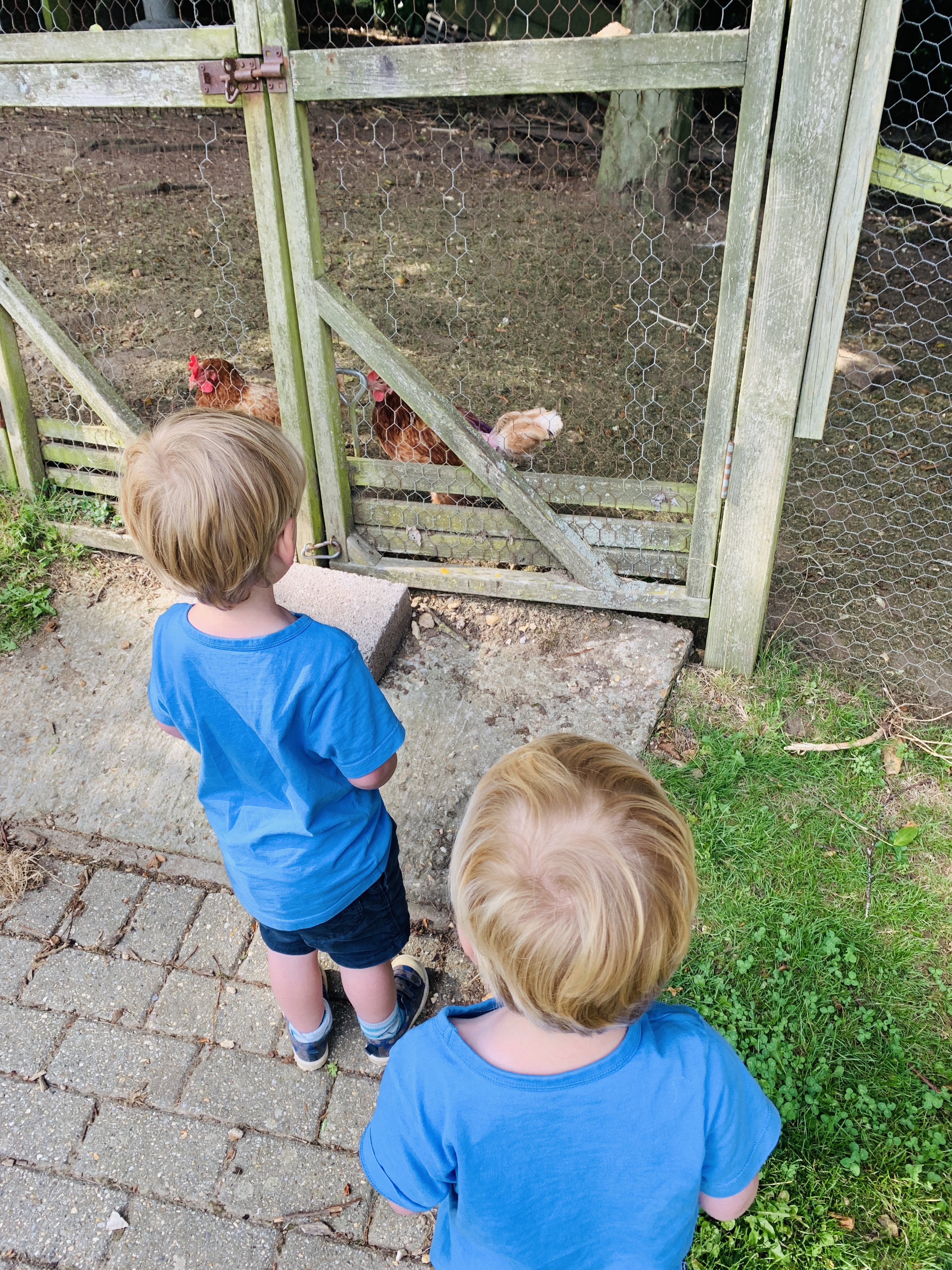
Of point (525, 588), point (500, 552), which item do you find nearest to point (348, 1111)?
point (525, 588)

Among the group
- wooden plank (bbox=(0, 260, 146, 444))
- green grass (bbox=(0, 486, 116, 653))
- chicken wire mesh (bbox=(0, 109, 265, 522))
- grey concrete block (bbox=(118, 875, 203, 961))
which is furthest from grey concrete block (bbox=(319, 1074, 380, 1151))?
chicken wire mesh (bbox=(0, 109, 265, 522))

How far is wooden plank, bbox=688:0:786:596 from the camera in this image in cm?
216

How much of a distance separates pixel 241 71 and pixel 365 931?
7.56ft

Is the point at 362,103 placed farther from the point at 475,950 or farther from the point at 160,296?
the point at 475,950

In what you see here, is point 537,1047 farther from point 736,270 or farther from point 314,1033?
point 736,270

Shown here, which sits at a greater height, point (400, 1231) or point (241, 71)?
point (241, 71)

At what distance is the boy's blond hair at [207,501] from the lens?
4.60 ft

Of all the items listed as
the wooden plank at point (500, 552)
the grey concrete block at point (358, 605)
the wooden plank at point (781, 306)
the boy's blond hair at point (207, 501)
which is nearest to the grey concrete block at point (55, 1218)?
the boy's blond hair at point (207, 501)

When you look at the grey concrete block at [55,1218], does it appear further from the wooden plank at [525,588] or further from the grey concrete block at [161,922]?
the wooden plank at [525,588]

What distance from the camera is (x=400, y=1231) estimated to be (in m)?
1.81

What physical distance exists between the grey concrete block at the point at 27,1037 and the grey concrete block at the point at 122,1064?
0.03 meters

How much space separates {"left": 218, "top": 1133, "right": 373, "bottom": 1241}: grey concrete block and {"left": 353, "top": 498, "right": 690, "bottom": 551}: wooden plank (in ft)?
6.52

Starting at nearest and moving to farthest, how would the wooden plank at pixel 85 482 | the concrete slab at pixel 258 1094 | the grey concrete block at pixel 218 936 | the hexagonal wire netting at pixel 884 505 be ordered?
the concrete slab at pixel 258 1094 < the grey concrete block at pixel 218 936 < the hexagonal wire netting at pixel 884 505 < the wooden plank at pixel 85 482

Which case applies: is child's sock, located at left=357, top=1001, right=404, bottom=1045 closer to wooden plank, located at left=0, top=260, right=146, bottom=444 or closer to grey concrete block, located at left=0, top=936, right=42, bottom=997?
grey concrete block, located at left=0, top=936, right=42, bottom=997
